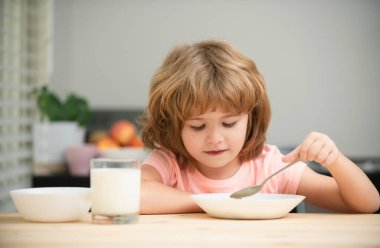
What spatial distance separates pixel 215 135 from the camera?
134 cm

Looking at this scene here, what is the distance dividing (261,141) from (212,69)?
0.89 ft

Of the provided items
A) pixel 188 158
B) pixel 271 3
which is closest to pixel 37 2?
pixel 271 3

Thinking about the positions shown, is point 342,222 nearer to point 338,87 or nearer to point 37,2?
point 338,87

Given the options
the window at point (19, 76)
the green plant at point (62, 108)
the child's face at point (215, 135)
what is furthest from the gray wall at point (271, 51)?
the child's face at point (215, 135)

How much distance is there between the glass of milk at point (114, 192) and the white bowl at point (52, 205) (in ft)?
0.12

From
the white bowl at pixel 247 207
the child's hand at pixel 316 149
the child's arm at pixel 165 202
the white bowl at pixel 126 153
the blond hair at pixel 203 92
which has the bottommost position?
the white bowl at pixel 126 153

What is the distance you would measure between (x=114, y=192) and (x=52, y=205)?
124 mm

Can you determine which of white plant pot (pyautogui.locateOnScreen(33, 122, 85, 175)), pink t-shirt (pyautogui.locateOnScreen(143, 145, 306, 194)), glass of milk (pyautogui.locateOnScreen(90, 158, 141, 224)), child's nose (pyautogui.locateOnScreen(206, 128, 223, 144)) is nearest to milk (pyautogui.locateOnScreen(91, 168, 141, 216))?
glass of milk (pyautogui.locateOnScreen(90, 158, 141, 224))

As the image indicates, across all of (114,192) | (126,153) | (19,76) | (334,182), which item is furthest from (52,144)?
(114,192)

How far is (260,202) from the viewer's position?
43.0 inches

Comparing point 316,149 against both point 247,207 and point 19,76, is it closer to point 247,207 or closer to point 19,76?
point 247,207

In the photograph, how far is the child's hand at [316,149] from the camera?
1.18 m

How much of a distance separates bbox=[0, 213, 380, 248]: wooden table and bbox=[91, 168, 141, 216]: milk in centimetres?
4

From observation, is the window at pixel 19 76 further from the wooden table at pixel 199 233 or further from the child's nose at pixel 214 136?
the wooden table at pixel 199 233
